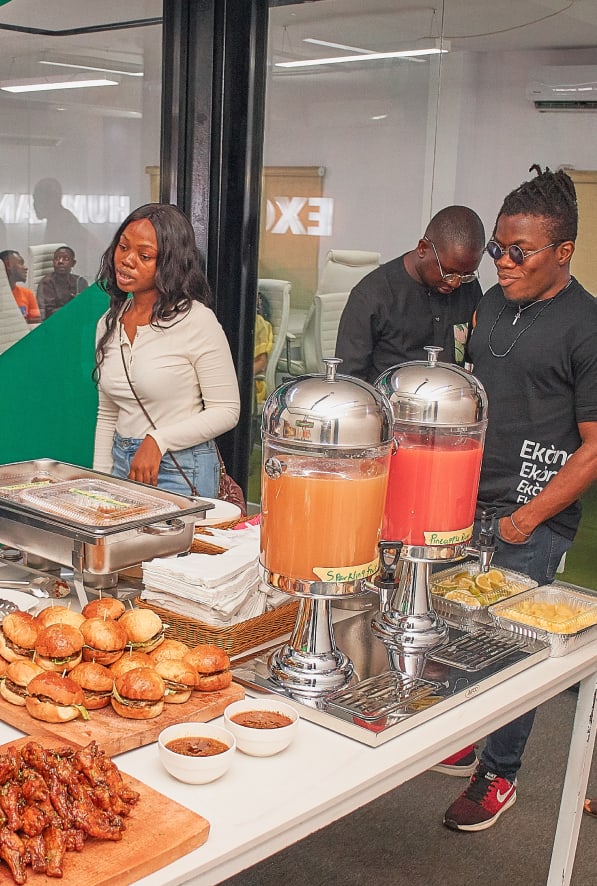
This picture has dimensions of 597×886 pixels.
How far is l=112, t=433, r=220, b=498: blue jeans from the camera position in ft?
10.4

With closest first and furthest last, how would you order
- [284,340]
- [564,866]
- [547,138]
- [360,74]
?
[564,866], [547,138], [360,74], [284,340]

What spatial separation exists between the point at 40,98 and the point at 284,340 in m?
1.37

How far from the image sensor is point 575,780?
2.16 meters

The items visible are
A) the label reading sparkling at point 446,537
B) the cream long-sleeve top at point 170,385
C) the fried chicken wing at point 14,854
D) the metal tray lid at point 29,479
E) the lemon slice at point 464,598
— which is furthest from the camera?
the cream long-sleeve top at point 170,385

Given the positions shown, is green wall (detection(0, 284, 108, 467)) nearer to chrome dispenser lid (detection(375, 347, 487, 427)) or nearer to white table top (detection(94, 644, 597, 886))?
chrome dispenser lid (detection(375, 347, 487, 427))

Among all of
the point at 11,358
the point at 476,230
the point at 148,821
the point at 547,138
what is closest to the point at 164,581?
the point at 148,821

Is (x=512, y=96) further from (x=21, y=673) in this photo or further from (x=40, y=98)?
(x=21, y=673)

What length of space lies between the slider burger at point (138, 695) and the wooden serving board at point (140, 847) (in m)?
0.19

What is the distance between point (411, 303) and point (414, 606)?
143cm

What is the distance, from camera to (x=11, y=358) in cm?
397

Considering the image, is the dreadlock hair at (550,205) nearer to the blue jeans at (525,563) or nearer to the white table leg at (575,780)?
the blue jeans at (525,563)

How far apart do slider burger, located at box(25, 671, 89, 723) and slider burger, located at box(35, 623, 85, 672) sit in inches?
2.2

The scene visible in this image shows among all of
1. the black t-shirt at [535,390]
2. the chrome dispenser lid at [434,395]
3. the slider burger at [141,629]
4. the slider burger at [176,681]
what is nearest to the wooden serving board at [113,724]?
the slider burger at [176,681]

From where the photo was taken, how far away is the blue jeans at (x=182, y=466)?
3182 millimetres
